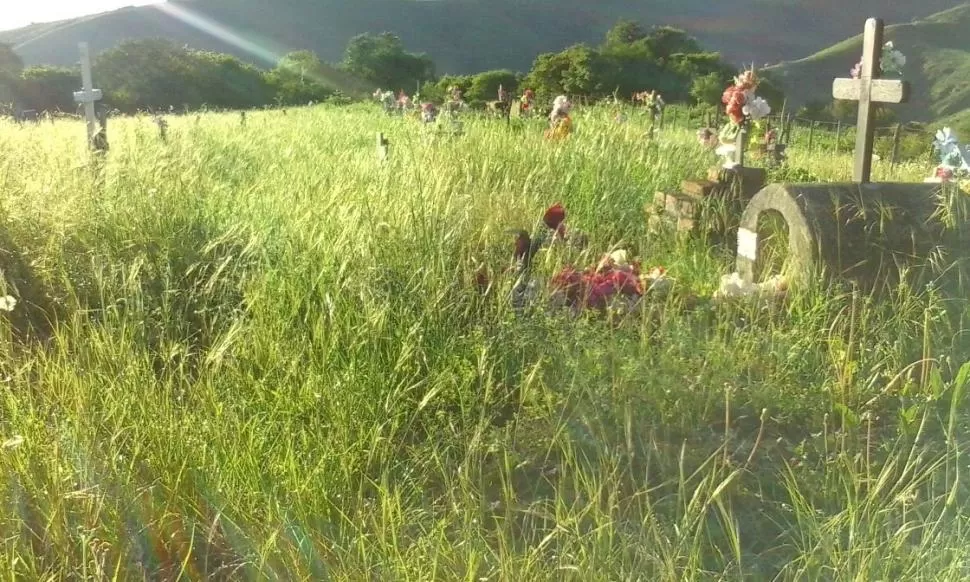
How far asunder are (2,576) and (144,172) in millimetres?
3243

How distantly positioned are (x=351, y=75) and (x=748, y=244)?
43.7 metres

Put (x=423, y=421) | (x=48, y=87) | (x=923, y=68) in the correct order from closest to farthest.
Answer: (x=423, y=421) → (x=48, y=87) → (x=923, y=68)

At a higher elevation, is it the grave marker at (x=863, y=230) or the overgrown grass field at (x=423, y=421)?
the grave marker at (x=863, y=230)

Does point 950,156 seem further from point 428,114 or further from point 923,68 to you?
point 923,68

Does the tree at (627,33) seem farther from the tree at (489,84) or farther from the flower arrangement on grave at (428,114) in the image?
the flower arrangement on grave at (428,114)

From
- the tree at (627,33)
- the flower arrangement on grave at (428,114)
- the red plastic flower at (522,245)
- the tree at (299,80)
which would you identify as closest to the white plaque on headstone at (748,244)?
the red plastic flower at (522,245)

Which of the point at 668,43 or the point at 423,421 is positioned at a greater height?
the point at 668,43

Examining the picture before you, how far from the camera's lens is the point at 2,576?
153 cm

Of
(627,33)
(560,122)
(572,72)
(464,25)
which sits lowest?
(560,122)

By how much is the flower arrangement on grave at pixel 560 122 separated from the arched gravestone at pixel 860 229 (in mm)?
3423

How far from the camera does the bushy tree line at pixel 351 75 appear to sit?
34438mm

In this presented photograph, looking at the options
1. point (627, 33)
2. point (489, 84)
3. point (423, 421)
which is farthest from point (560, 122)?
point (627, 33)

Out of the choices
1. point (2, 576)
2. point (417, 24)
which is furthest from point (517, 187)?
point (417, 24)

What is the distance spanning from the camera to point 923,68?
229 feet
